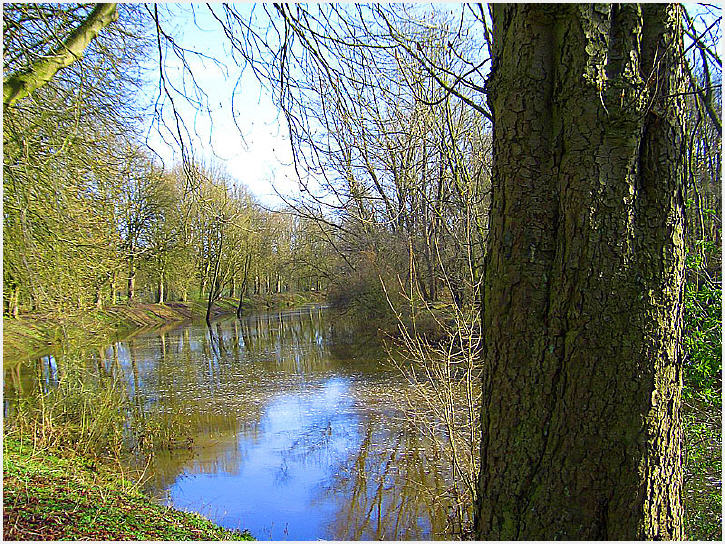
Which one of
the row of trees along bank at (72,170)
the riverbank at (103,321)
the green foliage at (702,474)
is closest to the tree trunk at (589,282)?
the row of trees along bank at (72,170)

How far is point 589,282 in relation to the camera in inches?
65.4

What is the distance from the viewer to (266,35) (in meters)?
3.50

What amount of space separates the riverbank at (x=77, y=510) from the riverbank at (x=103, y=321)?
3028 millimetres

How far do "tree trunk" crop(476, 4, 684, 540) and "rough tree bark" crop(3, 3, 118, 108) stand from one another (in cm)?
324

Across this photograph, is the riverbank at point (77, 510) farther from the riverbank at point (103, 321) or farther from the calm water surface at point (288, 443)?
the riverbank at point (103, 321)

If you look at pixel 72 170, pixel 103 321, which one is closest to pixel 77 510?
pixel 72 170

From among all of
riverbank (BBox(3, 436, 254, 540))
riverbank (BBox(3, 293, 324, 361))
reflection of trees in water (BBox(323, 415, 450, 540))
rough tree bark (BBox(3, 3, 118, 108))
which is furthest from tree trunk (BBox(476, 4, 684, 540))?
riverbank (BBox(3, 293, 324, 361))

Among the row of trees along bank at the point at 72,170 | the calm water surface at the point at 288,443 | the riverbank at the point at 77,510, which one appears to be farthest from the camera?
the calm water surface at the point at 288,443

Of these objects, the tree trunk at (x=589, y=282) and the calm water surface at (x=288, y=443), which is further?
the calm water surface at (x=288, y=443)

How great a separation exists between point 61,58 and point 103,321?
10.0m

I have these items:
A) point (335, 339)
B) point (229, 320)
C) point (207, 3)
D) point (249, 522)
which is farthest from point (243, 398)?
point (229, 320)

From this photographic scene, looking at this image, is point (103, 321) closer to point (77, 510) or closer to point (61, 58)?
point (77, 510)

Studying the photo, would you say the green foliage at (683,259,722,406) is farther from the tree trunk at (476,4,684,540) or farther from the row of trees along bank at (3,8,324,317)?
the row of trees along bank at (3,8,324,317)

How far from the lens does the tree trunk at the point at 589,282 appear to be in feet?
5.34
